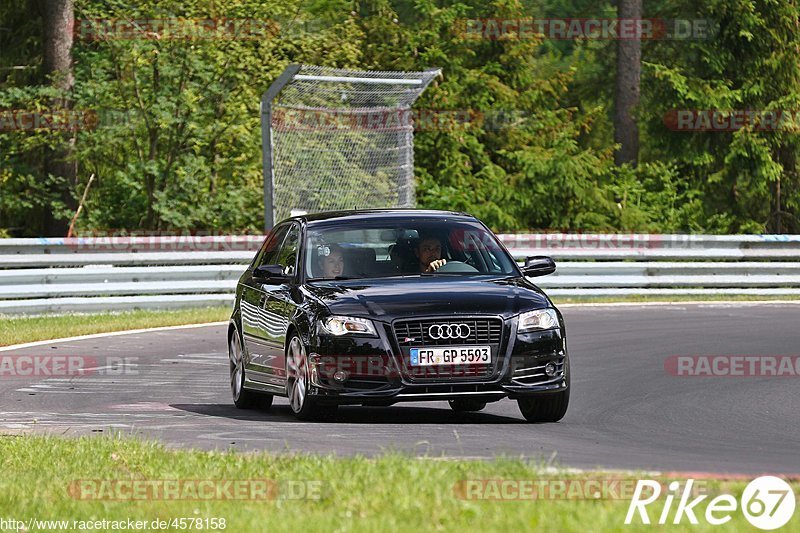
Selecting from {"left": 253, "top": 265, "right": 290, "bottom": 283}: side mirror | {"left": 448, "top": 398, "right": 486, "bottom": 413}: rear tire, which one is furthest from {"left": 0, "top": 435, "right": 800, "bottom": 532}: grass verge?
{"left": 448, "top": 398, "right": 486, "bottom": 413}: rear tire

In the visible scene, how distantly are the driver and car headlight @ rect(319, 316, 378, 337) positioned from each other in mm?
1281

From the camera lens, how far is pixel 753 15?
128 ft

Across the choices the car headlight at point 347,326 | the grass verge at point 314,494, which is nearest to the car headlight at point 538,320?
the car headlight at point 347,326

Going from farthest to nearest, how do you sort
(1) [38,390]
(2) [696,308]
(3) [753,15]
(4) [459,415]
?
(3) [753,15] < (2) [696,308] < (1) [38,390] < (4) [459,415]

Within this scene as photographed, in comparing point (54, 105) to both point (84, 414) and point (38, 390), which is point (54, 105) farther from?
point (84, 414)

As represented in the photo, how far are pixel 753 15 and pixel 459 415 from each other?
93.8 ft

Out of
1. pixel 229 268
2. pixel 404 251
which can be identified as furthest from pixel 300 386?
pixel 229 268

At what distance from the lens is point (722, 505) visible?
282 inches

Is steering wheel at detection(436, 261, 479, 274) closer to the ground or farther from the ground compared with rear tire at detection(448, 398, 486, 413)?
farther from the ground

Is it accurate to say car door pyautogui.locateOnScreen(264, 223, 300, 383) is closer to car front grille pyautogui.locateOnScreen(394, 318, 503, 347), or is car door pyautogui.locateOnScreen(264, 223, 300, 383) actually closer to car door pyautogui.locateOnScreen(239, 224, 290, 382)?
car door pyautogui.locateOnScreen(239, 224, 290, 382)

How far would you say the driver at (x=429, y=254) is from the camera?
12578 mm

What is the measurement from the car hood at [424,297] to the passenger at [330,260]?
1.08 feet

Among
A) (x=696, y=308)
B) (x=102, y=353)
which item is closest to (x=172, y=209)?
(x=696, y=308)

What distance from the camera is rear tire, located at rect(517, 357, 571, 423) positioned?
11742 mm
